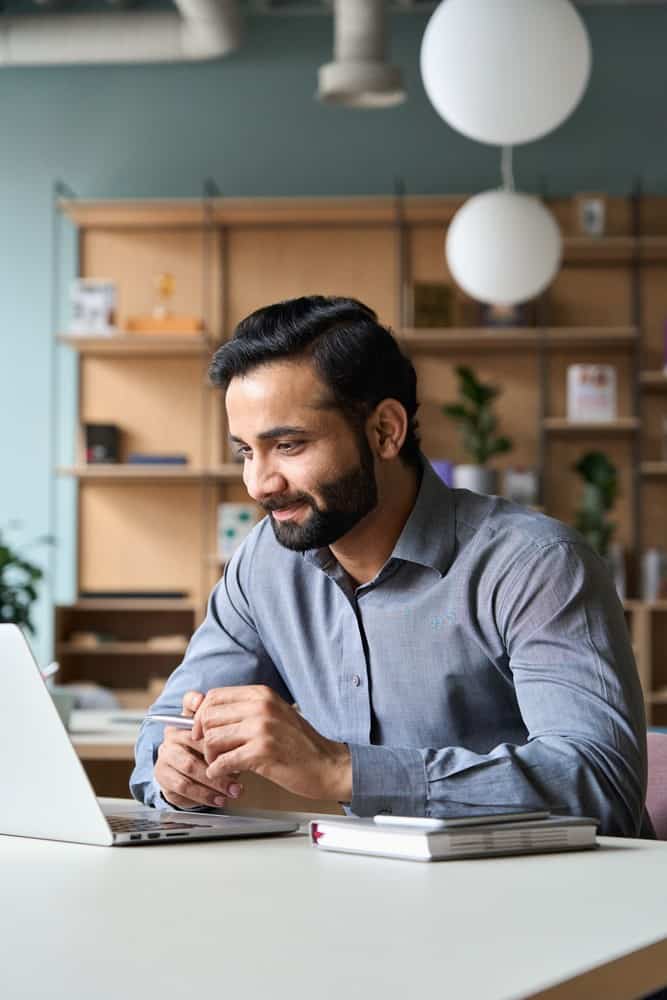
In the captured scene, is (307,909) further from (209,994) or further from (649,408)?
(649,408)

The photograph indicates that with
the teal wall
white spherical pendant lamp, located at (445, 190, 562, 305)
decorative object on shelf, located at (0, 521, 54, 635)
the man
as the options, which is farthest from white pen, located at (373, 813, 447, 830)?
the teal wall

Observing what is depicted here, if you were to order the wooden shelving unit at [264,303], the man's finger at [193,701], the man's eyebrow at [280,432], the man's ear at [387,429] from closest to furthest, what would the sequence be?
the man's finger at [193,701] < the man's eyebrow at [280,432] < the man's ear at [387,429] < the wooden shelving unit at [264,303]

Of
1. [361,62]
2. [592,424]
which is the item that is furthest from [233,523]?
[361,62]

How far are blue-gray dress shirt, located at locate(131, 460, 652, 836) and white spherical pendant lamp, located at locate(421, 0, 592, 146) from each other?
1.57 meters

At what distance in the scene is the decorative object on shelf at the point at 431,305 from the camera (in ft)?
20.2

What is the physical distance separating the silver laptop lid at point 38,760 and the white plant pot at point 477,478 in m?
4.56

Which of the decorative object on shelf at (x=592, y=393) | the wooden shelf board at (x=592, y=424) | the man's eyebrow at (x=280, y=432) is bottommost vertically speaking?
the man's eyebrow at (x=280, y=432)

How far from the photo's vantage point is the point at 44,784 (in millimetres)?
1361

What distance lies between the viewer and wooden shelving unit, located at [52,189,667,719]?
6191 mm

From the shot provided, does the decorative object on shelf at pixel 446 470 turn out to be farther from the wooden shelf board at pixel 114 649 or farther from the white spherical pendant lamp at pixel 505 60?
the white spherical pendant lamp at pixel 505 60

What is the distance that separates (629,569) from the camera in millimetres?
6230

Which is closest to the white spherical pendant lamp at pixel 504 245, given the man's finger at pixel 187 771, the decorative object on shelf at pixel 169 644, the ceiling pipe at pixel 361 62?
the ceiling pipe at pixel 361 62

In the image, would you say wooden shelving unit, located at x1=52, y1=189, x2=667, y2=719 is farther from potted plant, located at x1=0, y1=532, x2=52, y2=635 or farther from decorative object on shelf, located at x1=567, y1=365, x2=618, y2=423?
potted plant, located at x1=0, y1=532, x2=52, y2=635

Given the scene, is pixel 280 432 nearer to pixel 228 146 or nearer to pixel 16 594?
pixel 16 594
